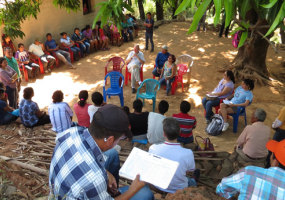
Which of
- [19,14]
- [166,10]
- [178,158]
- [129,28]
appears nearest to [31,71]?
[19,14]

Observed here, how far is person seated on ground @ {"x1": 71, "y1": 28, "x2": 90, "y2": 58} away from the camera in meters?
10.8

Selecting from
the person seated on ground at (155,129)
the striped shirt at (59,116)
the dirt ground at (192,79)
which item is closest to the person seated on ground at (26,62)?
the dirt ground at (192,79)

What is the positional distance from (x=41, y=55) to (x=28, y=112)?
474 centimetres

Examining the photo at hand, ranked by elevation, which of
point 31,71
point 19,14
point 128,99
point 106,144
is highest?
point 19,14

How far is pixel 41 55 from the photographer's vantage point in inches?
360

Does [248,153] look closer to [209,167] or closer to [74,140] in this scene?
[209,167]

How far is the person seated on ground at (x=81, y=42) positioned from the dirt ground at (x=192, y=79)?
299 millimetres

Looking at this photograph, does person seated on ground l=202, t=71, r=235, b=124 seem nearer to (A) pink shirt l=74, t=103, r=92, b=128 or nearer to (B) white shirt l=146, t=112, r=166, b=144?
(B) white shirt l=146, t=112, r=166, b=144

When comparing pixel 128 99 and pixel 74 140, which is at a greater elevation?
pixel 74 140

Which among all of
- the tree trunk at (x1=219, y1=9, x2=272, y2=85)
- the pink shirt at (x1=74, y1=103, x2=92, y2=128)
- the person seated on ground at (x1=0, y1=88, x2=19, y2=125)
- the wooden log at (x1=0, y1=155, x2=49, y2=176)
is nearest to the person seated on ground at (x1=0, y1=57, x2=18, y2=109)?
the person seated on ground at (x1=0, y1=88, x2=19, y2=125)

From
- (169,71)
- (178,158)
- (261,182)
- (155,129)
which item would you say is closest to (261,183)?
(261,182)

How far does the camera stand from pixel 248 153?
408cm

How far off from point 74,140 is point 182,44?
10796 millimetres

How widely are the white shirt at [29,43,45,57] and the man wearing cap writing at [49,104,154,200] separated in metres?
7.81
